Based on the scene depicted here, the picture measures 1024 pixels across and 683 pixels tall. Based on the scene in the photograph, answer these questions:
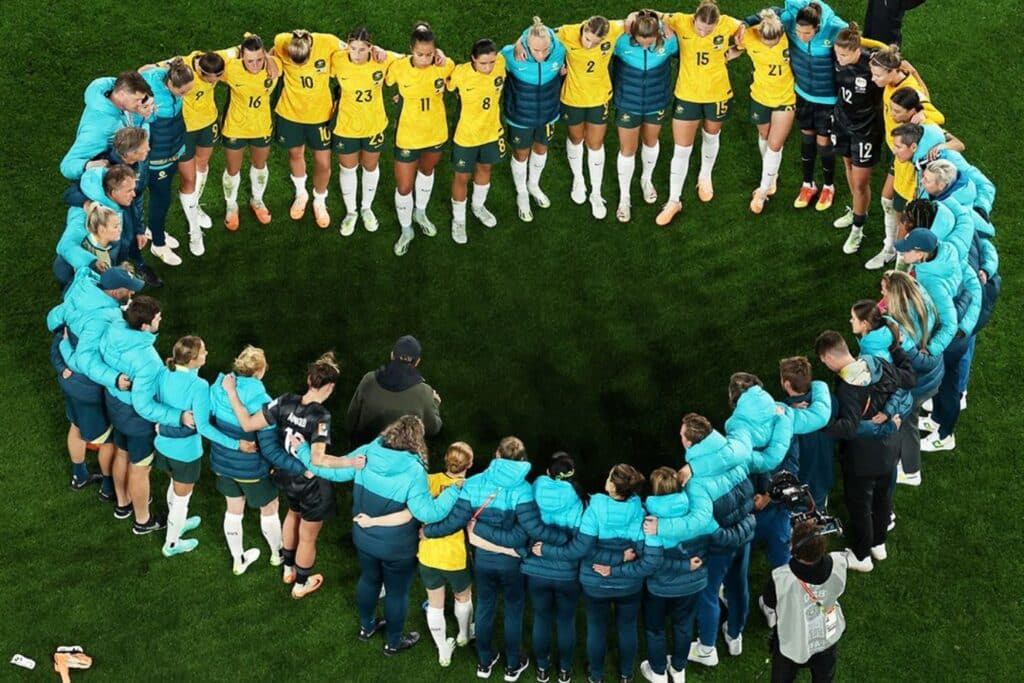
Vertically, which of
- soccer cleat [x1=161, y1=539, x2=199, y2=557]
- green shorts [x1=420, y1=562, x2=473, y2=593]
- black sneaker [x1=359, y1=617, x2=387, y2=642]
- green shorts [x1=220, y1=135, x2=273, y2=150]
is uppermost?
Answer: green shorts [x1=220, y1=135, x2=273, y2=150]

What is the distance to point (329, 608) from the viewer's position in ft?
35.1

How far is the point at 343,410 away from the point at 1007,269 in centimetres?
574

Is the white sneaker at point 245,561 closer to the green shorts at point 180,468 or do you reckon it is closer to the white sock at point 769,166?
the green shorts at point 180,468

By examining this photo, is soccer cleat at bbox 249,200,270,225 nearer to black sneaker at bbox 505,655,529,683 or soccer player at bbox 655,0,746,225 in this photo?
soccer player at bbox 655,0,746,225

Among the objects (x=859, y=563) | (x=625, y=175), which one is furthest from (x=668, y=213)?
(x=859, y=563)

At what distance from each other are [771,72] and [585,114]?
1598 mm

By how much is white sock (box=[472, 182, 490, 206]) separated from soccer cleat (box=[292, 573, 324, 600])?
4.03m

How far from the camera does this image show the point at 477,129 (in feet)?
41.6

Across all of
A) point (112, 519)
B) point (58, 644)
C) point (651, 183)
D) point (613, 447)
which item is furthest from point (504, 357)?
point (58, 644)

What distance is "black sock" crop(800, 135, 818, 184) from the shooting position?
1320 cm

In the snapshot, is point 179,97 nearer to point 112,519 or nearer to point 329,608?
point 112,519

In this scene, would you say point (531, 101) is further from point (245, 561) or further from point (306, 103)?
point (245, 561)

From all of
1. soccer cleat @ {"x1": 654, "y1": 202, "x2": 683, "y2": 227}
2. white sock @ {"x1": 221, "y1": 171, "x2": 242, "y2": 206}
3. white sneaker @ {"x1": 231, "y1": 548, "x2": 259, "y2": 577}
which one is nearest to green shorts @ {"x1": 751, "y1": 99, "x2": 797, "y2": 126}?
soccer cleat @ {"x1": 654, "y1": 202, "x2": 683, "y2": 227}

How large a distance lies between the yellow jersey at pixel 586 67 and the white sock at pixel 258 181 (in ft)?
8.71
